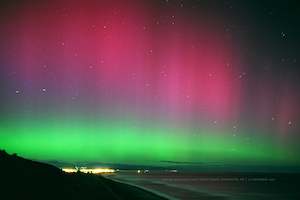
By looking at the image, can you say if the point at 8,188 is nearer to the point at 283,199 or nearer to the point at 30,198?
the point at 30,198

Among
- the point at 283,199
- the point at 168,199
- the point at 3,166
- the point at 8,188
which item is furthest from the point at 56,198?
the point at 283,199

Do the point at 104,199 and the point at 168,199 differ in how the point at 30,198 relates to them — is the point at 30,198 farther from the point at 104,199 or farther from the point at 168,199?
the point at 168,199

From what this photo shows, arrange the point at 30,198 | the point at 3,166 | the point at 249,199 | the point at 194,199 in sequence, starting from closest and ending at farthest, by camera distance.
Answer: the point at 30,198 < the point at 3,166 < the point at 194,199 < the point at 249,199

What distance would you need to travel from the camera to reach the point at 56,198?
81.3 ft

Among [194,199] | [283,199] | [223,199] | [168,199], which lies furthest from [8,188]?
[283,199]

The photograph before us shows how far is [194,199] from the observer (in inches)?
2473

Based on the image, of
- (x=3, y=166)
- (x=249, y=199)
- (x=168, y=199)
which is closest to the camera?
(x=3, y=166)

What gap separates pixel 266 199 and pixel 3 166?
5274 centimetres

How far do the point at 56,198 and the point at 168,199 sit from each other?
35231 millimetres

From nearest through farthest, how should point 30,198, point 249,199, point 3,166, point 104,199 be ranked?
1. point 30,198
2. point 3,166
3. point 104,199
4. point 249,199

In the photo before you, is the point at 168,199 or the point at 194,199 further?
the point at 194,199

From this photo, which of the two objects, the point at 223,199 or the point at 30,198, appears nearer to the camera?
the point at 30,198

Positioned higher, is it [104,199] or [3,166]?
[3,166]

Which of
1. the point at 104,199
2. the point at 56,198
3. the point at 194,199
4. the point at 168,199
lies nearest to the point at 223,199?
the point at 194,199
